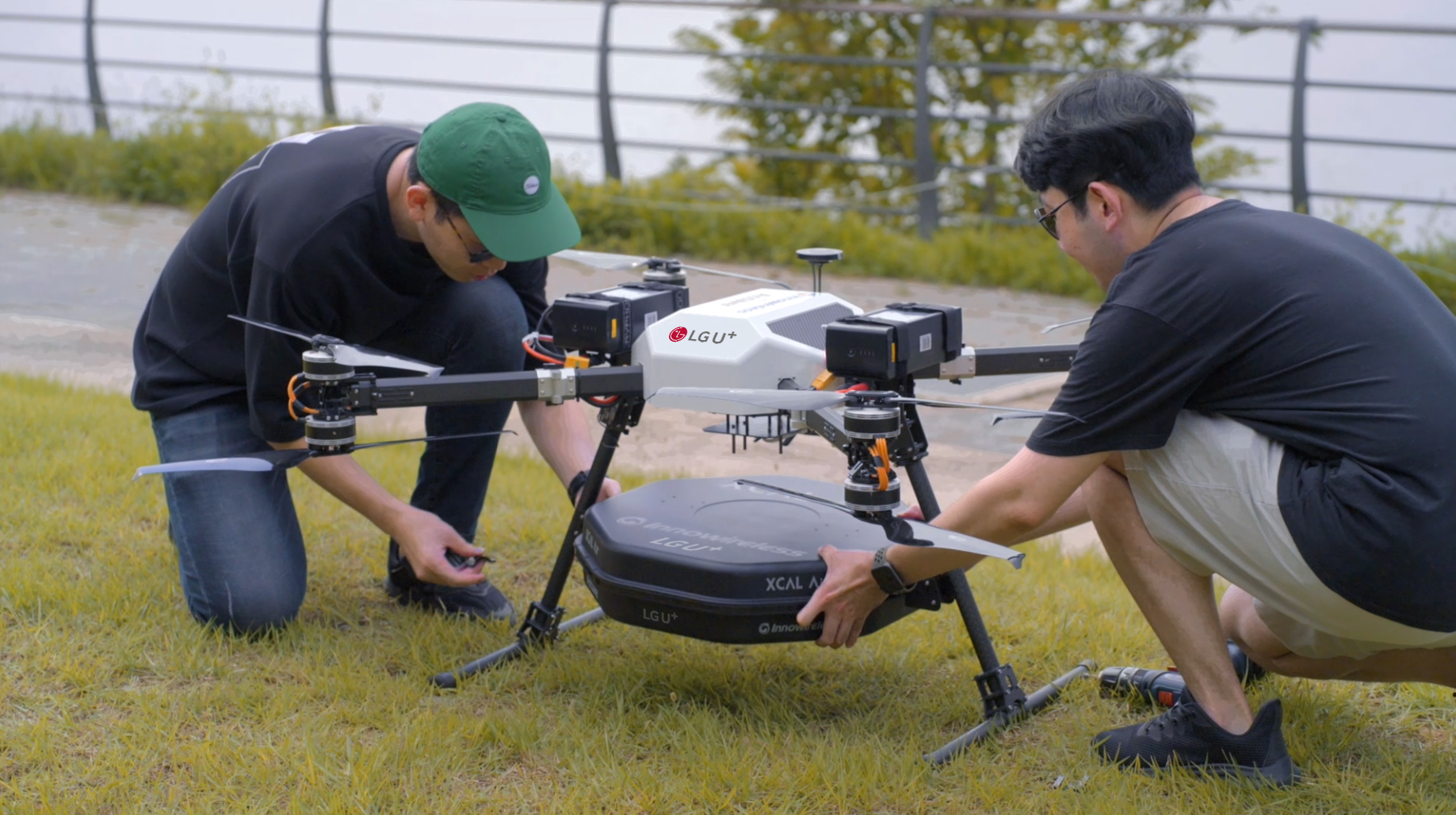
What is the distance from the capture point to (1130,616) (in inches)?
126

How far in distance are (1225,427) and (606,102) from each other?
7027 millimetres

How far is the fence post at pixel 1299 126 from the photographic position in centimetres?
689

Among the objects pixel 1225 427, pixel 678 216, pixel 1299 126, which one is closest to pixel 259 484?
pixel 1225 427

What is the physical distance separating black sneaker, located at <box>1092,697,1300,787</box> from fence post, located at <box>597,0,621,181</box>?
668 cm

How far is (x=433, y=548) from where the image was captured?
2715 mm

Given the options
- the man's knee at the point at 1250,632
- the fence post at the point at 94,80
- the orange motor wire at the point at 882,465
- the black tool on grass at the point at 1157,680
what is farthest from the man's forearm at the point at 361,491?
the fence post at the point at 94,80

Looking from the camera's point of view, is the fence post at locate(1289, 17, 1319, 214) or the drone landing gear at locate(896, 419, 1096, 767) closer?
the drone landing gear at locate(896, 419, 1096, 767)

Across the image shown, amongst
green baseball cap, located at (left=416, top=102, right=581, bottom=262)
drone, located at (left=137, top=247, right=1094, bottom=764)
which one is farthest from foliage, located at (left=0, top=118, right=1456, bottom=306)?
green baseball cap, located at (left=416, top=102, right=581, bottom=262)

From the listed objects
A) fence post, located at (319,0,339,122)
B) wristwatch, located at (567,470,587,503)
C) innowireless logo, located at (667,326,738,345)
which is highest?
fence post, located at (319,0,339,122)

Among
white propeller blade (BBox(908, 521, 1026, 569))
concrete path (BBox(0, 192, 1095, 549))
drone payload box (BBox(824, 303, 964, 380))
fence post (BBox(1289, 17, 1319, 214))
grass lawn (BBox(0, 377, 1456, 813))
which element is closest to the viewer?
white propeller blade (BBox(908, 521, 1026, 569))

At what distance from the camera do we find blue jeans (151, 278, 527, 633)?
3.05 meters

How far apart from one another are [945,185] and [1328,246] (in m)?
6.66

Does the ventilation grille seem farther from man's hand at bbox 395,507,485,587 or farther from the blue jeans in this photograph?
the blue jeans

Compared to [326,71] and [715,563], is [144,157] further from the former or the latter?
[715,563]
